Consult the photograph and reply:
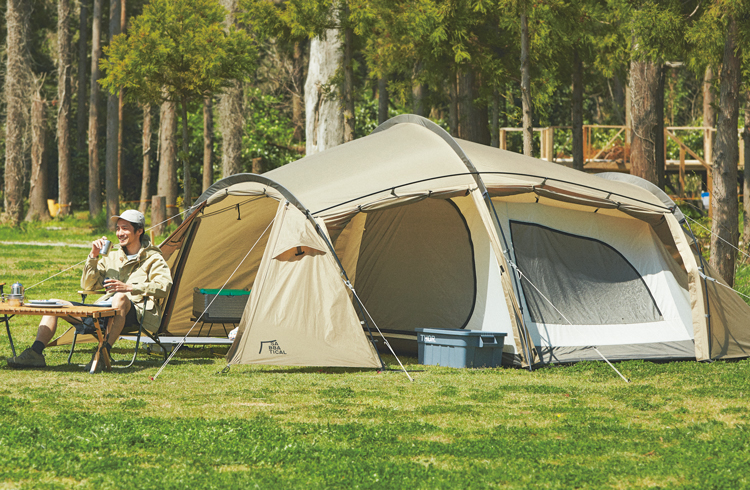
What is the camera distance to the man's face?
7.14 metres

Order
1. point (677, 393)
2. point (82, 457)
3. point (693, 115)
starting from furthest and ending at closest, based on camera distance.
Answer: point (693, 115) < point (677, 393) < point (82, 457)

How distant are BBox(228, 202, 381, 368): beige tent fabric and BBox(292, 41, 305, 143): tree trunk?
19970 mm

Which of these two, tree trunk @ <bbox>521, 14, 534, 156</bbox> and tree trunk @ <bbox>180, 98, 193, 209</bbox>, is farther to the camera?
tree trunk @ <bbox>180, 98, 193, 209</bbox>

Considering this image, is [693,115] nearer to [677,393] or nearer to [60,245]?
[60,245]

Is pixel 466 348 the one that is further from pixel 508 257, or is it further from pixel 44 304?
pixel 44 304

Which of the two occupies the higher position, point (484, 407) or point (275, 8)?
point (275, 8)

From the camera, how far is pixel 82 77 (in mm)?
31219

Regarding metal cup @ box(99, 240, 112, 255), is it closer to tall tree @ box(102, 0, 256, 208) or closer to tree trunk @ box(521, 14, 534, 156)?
tree trunk @ box(521, 14, 534, 156)

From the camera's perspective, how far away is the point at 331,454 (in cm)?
411

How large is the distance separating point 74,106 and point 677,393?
107ft

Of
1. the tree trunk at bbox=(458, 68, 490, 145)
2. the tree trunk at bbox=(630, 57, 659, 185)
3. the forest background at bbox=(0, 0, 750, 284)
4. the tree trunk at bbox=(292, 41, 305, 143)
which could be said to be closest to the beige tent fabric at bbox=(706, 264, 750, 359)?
the forest background at bbox=(0, 0, 750, 284)

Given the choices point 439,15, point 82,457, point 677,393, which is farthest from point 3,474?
point 439,15

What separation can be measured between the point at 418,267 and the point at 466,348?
1600 mm

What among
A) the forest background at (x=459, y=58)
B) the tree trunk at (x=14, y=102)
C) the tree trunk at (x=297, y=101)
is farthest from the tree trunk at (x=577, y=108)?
the tree trunk at (x=14, y=102)
